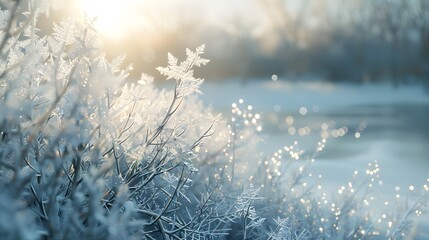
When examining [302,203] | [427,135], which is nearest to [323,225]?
[302,203]

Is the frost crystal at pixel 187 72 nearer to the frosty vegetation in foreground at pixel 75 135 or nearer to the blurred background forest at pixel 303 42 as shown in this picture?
the frosty vegetation in foreground at pixel 75 135

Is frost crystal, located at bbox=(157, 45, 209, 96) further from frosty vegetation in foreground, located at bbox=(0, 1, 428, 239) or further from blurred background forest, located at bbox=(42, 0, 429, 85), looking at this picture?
blurred background forest, located at bbox=(42, 0, 429, 85)

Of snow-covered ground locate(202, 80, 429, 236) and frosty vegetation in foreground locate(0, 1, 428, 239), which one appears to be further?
snow-covered ground locate(202, 80, 429, 236)

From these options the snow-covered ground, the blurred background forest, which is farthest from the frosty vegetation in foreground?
the blurred background forest

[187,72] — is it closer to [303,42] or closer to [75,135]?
[75,135]

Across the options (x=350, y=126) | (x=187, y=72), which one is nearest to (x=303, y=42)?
(x=350, y=126)

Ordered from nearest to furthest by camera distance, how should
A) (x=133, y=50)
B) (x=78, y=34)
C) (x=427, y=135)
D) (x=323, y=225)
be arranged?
(x=78, y=34) → (x=323, y=225) → (x=427, y=135) → (x=133, y=50)

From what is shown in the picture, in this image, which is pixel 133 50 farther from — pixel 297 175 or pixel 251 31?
pixel 297 175

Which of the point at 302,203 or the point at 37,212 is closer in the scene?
the point at 37,212

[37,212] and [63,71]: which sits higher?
[63,71]

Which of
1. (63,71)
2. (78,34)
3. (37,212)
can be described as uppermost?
(78,34)
